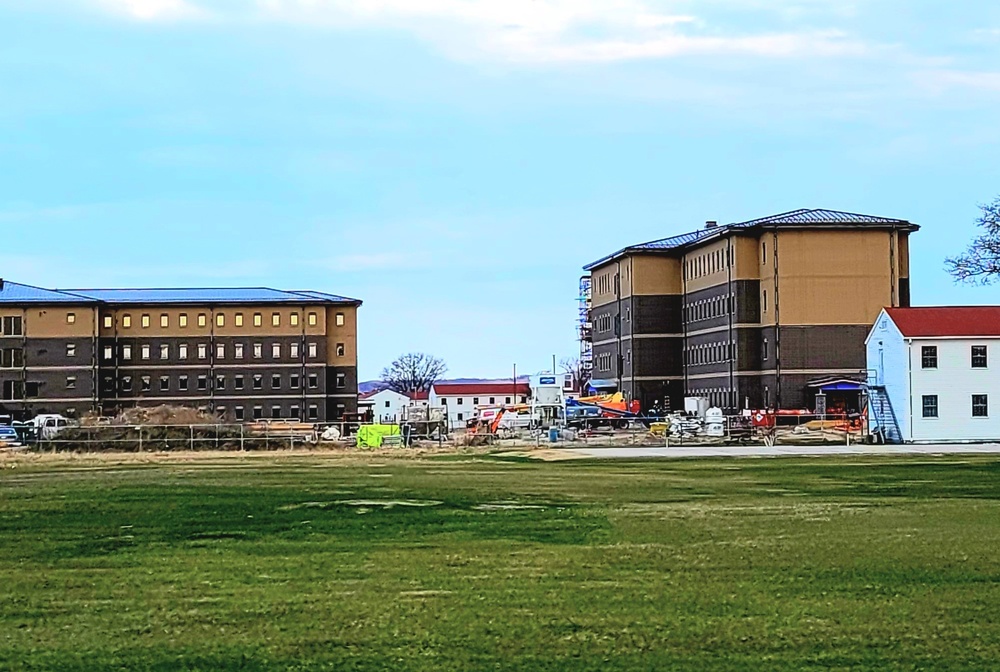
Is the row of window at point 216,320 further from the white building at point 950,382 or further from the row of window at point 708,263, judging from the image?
the white building at point 950,382

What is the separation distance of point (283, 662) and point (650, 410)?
117 m

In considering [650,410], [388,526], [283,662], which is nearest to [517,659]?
[283,662]

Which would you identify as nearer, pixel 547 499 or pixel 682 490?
pixel 547 499

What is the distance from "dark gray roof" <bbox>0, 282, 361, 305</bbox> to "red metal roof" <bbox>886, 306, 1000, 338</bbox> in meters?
62.2

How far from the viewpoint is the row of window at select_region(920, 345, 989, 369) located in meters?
75.2

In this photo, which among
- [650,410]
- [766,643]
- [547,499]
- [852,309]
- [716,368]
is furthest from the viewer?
[650,410]

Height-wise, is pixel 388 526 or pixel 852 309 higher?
pixel 852 309

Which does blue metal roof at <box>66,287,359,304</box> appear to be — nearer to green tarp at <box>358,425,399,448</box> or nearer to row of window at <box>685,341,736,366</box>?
row of window at <box>685,341,736,366</box>

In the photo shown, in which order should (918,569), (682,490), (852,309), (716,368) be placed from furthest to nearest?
1. (716,368)
2. (852,309)
3. (682,490)
4. (918,569)

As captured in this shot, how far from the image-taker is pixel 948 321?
76062mm

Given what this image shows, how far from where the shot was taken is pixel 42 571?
17500 millimetres

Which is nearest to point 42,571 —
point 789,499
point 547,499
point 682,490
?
point 547,499

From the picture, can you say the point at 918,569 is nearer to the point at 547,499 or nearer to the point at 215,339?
the point at 547,499

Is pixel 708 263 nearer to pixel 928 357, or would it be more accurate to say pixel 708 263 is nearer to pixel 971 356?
pixel 928 357
